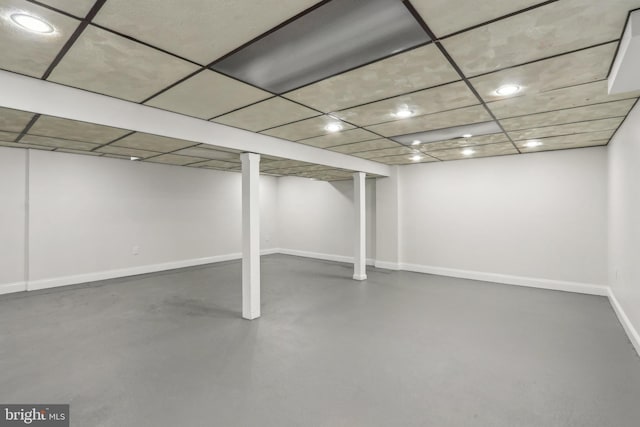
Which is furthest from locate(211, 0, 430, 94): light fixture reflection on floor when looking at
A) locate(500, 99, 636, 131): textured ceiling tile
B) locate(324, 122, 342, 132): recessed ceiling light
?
locate(500, 99, 636, 131): textured ceiling tile

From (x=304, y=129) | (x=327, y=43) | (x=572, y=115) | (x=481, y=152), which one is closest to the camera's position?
(x=327, y=43)

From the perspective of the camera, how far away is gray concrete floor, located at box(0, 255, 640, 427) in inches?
87.4

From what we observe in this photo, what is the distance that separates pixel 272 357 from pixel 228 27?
2809 mm

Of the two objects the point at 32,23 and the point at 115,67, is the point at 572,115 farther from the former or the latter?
Result: the point at 32,23

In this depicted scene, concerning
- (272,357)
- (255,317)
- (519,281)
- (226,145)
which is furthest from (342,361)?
(519,281)

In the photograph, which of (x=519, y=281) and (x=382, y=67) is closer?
(x=382, y=67)

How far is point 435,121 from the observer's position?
362 centimetres

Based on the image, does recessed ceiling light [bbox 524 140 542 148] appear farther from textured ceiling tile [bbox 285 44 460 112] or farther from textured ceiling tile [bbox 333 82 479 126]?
textured ceiling tile [bbox 285 44 460 112]

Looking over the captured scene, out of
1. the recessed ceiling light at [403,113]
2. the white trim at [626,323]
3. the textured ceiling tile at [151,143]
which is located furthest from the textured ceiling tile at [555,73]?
the textured ceiling tile at [151,143]

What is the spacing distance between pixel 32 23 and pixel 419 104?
2.91m

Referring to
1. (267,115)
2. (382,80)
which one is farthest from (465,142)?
(267,115)

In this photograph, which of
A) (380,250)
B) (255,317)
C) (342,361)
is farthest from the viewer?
(380,250)

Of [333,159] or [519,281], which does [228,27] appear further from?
[519,281]

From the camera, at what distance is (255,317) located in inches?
164
